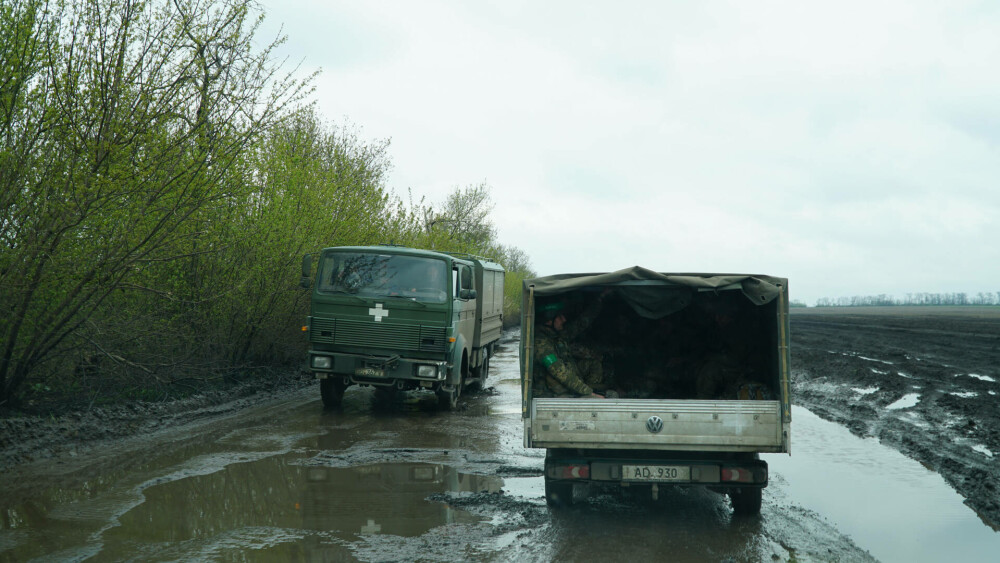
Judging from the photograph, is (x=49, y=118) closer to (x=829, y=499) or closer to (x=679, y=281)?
Answer: (x=679, y=281)

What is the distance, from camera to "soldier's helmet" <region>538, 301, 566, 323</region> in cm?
806

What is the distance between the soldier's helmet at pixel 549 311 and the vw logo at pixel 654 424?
1814 mm

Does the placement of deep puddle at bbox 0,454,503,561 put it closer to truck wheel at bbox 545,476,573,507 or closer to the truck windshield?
truck wheel at bbox 545,476,573,507

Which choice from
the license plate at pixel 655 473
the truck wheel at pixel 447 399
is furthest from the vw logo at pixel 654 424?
the truck wheel at pixel 447 399

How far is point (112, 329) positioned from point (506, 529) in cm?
715

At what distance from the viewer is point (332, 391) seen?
13.0 metres

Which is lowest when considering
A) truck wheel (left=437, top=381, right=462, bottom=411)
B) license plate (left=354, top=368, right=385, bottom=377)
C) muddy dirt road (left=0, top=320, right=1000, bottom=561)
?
muddy dirt road (left=0, top=320, right=1000, bottom=561)

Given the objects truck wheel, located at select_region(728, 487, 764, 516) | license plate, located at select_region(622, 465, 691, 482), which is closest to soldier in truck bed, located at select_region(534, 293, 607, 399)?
license plate, located at select_region(622, 465, 691, 482)

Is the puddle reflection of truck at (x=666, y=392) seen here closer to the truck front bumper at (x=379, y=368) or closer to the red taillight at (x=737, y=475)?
the red taillight at (x=737, y=475)

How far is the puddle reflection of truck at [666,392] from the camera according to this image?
21.2 ft

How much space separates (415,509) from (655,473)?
202 cm

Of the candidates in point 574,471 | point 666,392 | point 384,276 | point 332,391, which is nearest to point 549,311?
point 666,392

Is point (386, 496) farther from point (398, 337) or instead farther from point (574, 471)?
point (398, 337)

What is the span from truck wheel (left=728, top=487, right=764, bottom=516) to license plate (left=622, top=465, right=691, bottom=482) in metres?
0.62
